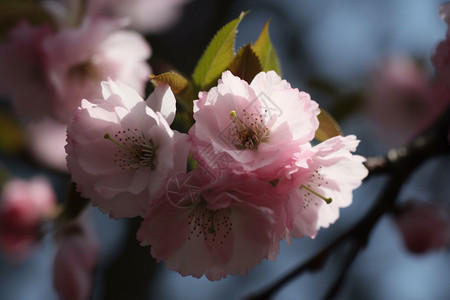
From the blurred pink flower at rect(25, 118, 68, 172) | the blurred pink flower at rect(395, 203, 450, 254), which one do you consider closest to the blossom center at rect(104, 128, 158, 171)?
the blurred pink flower at rect(395, 203, 450, 254)

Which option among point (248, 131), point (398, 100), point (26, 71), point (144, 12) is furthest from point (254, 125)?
point (398, 100)

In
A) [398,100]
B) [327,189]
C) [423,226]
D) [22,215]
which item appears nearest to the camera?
[327,189]

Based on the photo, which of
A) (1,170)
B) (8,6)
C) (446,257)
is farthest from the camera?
(446,257)

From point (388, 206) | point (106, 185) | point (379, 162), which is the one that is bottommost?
point (388, 206)


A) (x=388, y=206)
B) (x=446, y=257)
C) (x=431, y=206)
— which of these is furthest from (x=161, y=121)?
(x=446, y=257)

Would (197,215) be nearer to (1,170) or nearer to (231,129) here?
(231,129)

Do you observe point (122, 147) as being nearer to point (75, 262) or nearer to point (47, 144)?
point (75, 262)

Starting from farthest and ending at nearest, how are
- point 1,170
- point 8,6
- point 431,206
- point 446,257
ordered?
1. point 446,257
2. point 1,170
3. point 431,206
4. point 8,6
